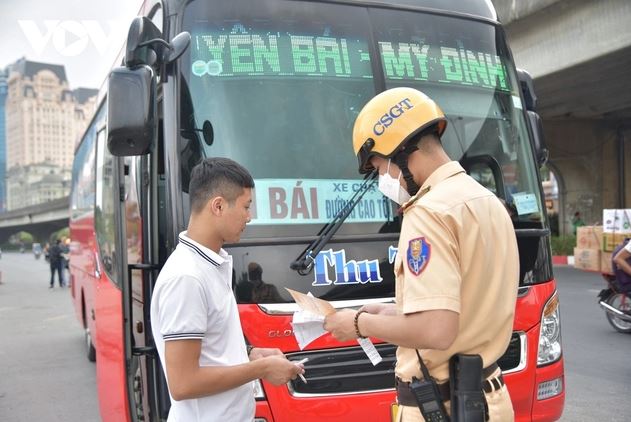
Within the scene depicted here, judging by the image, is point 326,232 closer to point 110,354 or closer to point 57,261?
point 110,354

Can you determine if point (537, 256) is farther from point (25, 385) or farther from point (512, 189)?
point (25, 385)

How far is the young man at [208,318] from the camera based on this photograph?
6.34 feet

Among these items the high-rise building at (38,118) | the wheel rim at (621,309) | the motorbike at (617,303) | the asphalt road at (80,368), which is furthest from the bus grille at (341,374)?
the high-rise building at (38,118)

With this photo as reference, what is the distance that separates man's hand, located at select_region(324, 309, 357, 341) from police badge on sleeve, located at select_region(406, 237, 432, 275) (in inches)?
11.8

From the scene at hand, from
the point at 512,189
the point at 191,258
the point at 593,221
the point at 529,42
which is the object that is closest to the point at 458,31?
the point at 512,189

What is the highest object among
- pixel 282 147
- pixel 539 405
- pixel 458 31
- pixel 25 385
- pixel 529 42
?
pixel 529 42

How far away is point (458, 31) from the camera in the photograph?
3.86 metres

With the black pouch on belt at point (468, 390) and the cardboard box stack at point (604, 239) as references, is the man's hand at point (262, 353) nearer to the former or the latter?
the black pouch on belt at point (468, 390)

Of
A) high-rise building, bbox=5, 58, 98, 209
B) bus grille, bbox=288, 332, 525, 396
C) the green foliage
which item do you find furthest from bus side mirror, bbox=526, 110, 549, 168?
high-rise building, bbox=5, 58, 98, 209

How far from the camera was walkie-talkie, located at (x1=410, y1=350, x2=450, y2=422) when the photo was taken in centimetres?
191

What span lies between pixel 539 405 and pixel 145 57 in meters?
2.73

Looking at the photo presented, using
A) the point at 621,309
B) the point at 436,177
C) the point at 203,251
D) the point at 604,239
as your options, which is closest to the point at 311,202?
the point at 203,251

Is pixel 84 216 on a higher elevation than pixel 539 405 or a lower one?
higher

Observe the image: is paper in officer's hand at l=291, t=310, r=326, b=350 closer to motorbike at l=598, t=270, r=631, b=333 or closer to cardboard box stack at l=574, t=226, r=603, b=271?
motorbike at l=598, t=270, r=631, b=333
